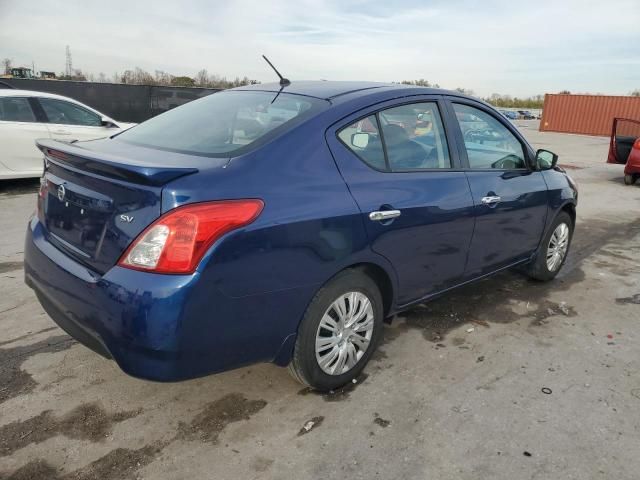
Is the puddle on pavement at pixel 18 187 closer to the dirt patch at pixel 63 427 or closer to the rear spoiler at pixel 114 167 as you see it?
the rear spoiler at pixel 114 167

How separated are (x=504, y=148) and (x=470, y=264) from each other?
39.5 inches

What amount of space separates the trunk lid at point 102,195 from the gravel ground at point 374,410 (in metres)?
0.85

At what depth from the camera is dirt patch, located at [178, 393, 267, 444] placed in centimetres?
248

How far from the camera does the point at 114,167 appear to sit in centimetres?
220

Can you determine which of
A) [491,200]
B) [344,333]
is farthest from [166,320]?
[491,200]

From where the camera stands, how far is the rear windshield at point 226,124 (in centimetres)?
259

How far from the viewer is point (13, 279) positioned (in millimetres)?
4340

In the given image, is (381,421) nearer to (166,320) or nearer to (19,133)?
(166,320)

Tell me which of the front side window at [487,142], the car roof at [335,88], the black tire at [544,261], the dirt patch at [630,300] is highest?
the car roof at [335,88]

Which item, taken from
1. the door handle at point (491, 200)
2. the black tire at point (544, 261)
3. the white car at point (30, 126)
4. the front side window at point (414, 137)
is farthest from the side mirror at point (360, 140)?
the white car at point (30, 126)

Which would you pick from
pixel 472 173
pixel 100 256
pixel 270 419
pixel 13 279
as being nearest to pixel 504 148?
pixel 472 173

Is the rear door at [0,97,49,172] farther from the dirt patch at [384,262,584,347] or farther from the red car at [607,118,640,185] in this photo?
the red car at [607,118,640,185]

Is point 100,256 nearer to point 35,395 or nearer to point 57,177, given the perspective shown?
point 57,177

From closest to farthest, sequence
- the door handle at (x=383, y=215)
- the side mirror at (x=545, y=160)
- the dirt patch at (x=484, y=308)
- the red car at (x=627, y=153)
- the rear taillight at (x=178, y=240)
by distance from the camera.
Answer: the rear taillight at (x=178, y=240) → the door handle at (x=383, y=215) → the dirt patch at (x=484, y=308) → the side mirror at (x=545, y=160) → the red car at (x=627, y=153)
